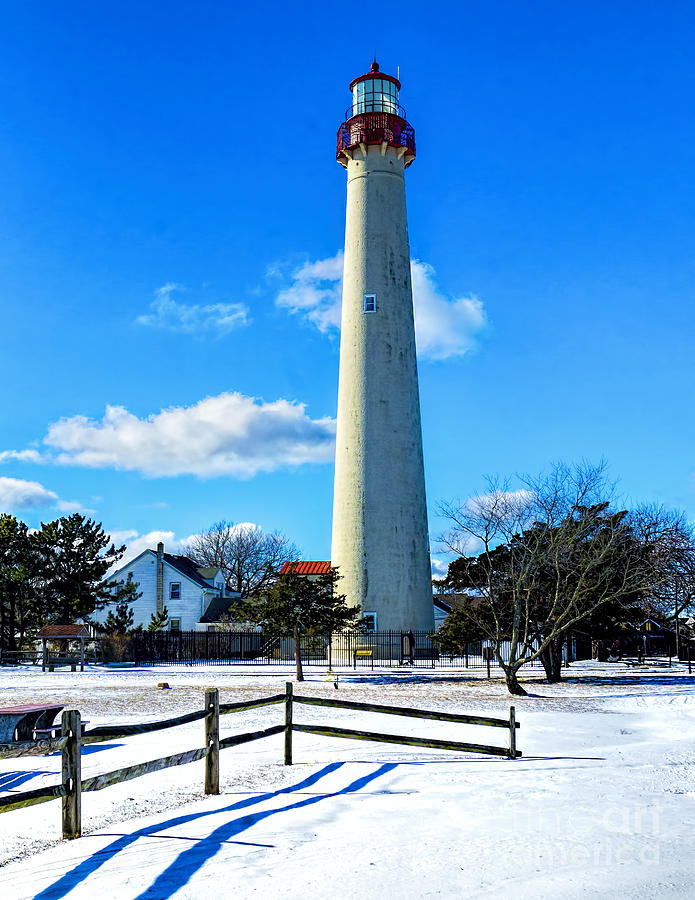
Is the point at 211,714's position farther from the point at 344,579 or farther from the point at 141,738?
the point at 344,579

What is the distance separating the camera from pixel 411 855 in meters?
7.54

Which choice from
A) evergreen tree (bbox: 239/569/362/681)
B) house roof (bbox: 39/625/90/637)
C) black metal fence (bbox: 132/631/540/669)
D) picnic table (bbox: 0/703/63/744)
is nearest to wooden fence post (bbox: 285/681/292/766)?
picnic table (bbox: 0/703/63/744)

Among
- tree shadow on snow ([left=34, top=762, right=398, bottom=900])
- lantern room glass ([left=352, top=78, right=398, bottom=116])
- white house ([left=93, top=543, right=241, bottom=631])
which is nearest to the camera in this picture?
tree shadow on snow ([left=34, top=762, right=398, bottom=900])

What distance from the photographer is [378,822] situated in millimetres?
8641

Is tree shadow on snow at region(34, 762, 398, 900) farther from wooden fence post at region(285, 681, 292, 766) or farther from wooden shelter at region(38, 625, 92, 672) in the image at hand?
wooden shelter at region(38, 625, 92, 672)

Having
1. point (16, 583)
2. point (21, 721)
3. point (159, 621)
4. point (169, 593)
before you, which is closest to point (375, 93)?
point (16, 583)

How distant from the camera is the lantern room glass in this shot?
44412 mm

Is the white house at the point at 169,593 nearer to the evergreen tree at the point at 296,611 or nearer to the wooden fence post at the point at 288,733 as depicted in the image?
the evergreen tree at the point at 296,611

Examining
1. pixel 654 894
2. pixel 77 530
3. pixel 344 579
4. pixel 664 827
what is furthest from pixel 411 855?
pixel 77 530

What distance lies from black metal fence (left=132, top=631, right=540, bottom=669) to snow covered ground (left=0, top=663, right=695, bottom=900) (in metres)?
23.2

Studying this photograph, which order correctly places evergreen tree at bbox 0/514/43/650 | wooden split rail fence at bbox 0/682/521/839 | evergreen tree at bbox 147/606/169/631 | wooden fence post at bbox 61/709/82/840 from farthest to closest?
evergreen tree at bbox 147/606/169/631
evergreen tree at bbox 0/514/43/650
wooden fence post at bbox 61/709/82/840
wooden split rail fence at bbox 0/682/521/839

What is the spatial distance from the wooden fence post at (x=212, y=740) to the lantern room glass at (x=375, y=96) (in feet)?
129

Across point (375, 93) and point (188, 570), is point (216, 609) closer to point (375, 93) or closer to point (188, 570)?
point (188, 570)

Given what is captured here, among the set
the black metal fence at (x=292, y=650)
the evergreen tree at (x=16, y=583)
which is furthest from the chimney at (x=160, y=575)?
the black metal fence at (x=292, y=650)
